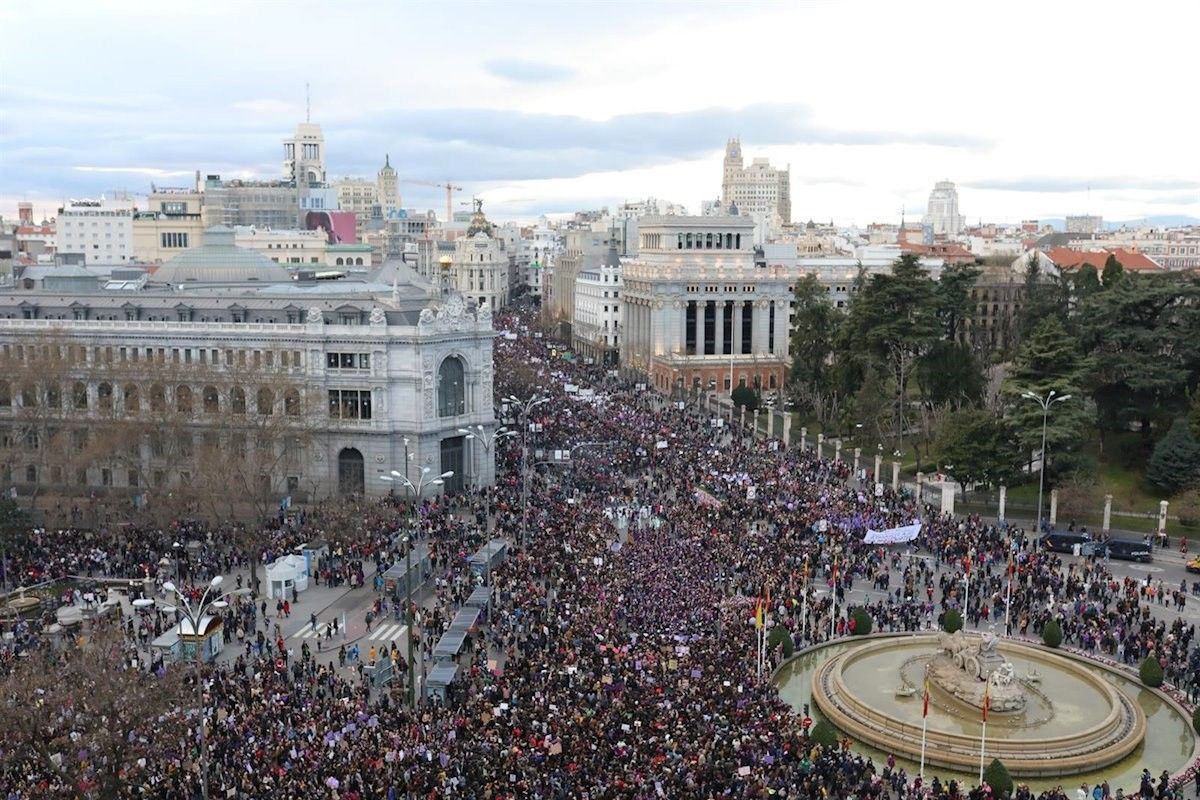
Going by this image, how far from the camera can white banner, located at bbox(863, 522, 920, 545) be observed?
43125mm

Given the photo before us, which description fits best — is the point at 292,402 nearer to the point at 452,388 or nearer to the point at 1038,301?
the point at 452,388

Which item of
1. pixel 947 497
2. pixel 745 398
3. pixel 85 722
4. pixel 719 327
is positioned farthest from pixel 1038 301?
pixel 85 722

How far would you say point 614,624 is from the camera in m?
Result: 33.8

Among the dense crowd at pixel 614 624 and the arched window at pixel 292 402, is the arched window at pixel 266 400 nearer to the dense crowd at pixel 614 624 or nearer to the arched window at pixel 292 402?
the arched window at pixel 292 402

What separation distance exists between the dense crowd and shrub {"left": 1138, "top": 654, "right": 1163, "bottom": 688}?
3.41 feet

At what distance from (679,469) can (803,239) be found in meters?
113

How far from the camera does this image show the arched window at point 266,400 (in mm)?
51812

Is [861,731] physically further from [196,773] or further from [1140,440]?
[1140,440]

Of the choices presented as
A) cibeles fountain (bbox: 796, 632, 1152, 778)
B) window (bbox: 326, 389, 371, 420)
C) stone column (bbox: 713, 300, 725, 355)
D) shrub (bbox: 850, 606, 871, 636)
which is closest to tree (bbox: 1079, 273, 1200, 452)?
shrub (bbox: 850, 606, 871, 636)

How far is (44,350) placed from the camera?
52844mm

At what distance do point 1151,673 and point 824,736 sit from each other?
11.3 metres

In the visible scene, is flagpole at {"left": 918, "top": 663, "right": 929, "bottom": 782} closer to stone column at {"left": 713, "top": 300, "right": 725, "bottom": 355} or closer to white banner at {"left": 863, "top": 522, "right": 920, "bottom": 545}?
white banner at {"left": 863, "top": 522, "right": 920, "bottom": 545}

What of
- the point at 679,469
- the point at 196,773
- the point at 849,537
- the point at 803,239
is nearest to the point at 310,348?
the point at 679,469

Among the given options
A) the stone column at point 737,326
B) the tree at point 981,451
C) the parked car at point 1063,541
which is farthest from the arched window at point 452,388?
the stone column at point 737,326
